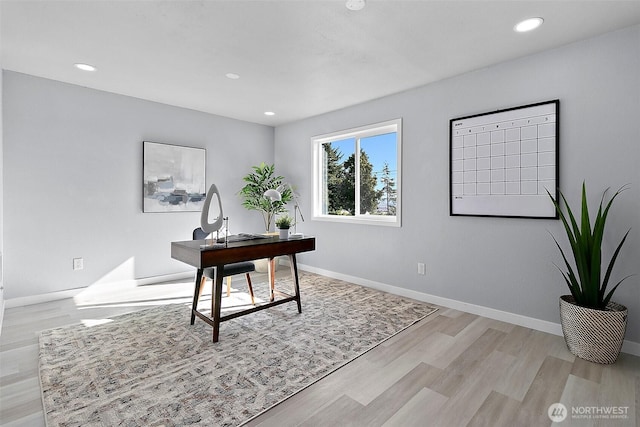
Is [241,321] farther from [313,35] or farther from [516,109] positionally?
[516,109]

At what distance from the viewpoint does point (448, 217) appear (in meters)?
3.32

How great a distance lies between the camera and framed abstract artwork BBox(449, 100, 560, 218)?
8.73 ft

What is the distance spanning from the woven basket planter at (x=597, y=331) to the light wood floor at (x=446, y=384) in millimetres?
82

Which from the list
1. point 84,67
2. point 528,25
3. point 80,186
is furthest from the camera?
point 80,186

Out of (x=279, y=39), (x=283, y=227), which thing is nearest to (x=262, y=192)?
(x=283, y=227)

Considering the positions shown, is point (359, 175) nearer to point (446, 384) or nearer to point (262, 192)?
point (262, 192)

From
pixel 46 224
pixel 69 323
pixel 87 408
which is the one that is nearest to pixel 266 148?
pixel 46 224

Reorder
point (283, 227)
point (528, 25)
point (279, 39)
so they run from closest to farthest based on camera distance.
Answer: point (528, 25) → point (279, 39) → point (283, 227)

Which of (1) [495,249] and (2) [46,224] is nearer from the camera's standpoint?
(1) [495,249]

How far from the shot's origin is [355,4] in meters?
2.02

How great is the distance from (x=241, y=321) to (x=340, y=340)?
0.97 meters

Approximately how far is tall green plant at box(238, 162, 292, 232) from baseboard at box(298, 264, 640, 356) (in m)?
1.46

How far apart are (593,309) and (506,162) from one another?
4.38ft

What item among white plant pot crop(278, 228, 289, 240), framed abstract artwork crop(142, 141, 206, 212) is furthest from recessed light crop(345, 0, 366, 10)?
framed abstract artwork crop(142, 141, 206, 212)
